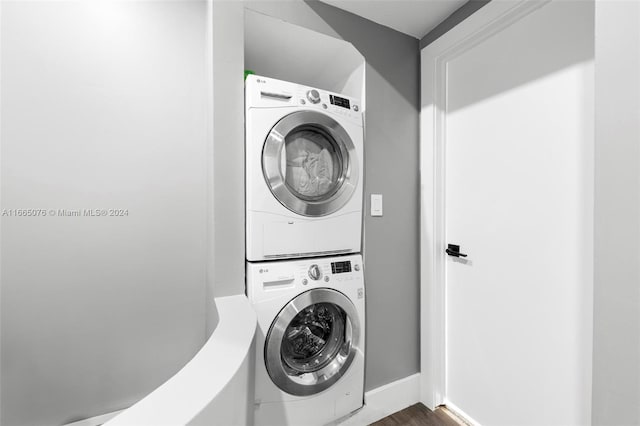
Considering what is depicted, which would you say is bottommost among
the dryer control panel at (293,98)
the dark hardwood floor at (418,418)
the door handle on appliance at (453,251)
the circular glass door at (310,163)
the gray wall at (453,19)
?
the dark hardwood floor at (418,418)

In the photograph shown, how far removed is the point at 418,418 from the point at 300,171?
168cm

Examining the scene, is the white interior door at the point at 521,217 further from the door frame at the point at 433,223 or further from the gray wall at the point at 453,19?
the gray wall at the point at 453,19

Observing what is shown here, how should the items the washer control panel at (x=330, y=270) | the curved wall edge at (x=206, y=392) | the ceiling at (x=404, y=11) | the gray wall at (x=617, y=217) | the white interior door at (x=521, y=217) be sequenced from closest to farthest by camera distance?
1. the curved wall edge at (x=206, y=392)
2. the gray wall at (x=617, y=217)
3. the white interior door at (x=521, y=217)
4. the washer control panel at (x=330, y=270)
5. the ceiling at (x=404, y=11)

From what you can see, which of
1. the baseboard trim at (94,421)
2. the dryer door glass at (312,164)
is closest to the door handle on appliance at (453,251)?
the dryer door glass at (312,164)

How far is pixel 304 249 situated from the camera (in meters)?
1.49

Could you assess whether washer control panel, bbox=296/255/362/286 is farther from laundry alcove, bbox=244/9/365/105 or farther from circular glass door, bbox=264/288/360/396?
laundry alcove, bbox=244/9/365/105

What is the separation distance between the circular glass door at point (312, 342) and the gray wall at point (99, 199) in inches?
23.1

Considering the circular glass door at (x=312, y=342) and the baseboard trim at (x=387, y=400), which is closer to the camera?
the circular glass door at (x=312, y=342)

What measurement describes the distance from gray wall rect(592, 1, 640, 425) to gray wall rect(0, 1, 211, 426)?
1.70m

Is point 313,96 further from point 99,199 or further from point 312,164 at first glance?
point 99,199

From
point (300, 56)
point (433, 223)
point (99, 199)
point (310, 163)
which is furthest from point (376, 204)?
point (99, 199)

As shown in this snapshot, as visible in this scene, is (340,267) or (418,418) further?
(418,418)

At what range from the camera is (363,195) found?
5.57 ft

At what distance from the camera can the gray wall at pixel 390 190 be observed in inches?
68.4
